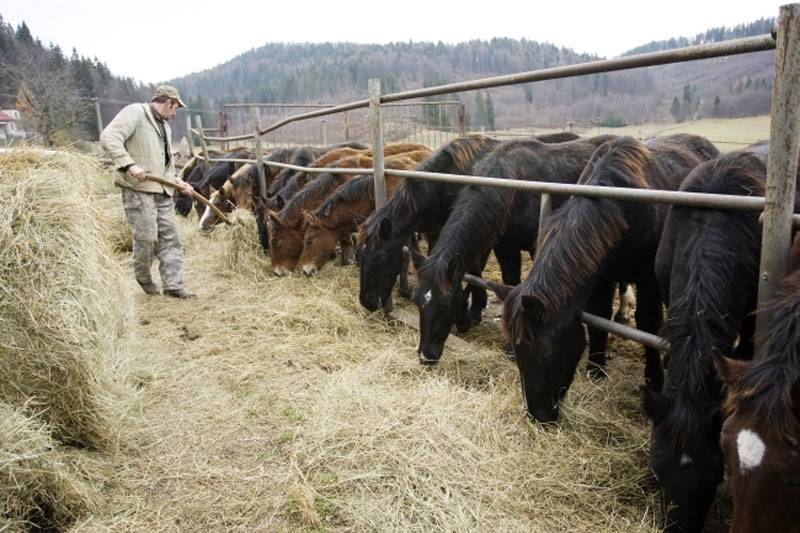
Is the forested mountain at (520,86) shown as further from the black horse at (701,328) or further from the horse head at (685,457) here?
the horse head at (685,457)

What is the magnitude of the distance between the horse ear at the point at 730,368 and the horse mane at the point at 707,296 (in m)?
0.21

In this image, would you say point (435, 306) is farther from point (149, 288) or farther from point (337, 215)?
point (149, 288)

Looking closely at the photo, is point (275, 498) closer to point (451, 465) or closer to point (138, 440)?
point (451, 465)

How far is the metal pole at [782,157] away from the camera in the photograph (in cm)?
183

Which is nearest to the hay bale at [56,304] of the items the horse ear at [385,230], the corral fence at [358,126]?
the horse ear at [385,230]

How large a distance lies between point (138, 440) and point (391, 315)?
2.51m

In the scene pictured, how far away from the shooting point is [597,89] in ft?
102

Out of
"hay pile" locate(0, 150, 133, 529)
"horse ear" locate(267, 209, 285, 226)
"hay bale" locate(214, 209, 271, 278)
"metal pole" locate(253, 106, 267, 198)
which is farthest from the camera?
"metal pole" locate(253, 106, 267, 198)

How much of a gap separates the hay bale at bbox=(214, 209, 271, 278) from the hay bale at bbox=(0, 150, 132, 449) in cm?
370

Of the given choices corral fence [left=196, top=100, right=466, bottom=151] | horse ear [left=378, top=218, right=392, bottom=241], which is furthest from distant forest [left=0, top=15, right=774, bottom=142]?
horse ear [left=378, top=218, right=392, bottom=241]

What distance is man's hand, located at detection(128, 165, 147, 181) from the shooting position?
4875mm

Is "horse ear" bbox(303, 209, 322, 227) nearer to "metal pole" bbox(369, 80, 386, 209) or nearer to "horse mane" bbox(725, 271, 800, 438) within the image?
"metal pole" bbox(369, 80, 386, 209)

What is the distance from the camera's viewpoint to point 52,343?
7.75 feet

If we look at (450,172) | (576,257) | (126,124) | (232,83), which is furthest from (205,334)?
(232,83)
